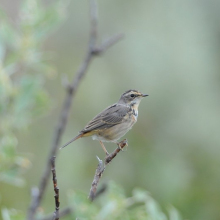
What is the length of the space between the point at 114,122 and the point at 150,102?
2.97 m

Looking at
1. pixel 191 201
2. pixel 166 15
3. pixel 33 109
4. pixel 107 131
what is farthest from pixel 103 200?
pixel 166 15

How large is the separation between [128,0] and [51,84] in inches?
79.4

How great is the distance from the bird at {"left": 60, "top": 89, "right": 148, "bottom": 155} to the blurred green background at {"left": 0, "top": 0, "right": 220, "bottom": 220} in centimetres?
114

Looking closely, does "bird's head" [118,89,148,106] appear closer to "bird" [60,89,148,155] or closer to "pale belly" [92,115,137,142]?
"bird" [60,89,148,155]

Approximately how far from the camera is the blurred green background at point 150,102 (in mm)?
6223

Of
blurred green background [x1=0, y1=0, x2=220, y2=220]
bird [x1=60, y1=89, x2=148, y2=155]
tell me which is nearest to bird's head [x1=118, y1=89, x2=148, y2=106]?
bird [x1=60, y1=89, x2=148, y2=155]

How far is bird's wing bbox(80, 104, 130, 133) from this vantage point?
4.16m

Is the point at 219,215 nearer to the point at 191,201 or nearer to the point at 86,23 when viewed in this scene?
the point at 191,201

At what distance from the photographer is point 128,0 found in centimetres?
916

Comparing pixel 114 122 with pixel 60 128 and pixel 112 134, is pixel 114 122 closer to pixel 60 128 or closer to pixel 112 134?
pixel 112 134

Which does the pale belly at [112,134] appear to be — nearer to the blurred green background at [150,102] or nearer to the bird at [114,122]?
the bird at [114,122]

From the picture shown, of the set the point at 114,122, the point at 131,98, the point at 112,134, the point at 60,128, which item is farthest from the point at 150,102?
the point at 60,128

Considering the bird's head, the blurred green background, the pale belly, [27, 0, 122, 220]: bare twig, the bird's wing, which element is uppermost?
the blurred green background

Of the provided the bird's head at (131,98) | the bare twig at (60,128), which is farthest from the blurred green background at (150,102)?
the bare twig at (60,128)
